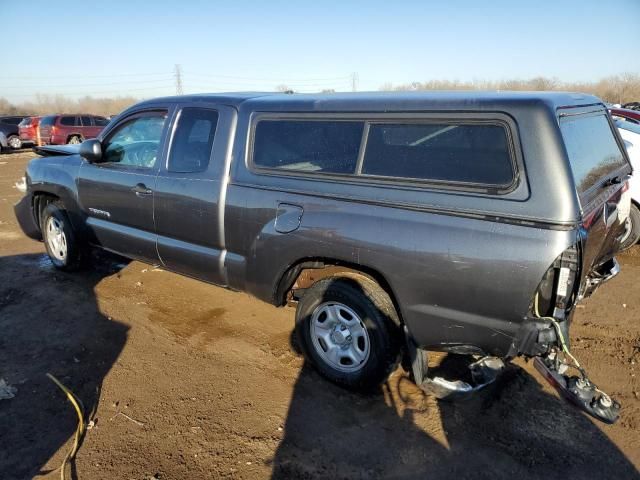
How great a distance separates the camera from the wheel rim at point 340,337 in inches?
118

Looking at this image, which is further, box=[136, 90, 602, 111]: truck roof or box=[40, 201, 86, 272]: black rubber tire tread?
box=[40, 201, 86, 272]: black rubber tire tread

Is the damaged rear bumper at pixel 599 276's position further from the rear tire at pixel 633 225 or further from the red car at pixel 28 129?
the red car at pixel 28 129

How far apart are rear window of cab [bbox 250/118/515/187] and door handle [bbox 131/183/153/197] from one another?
3.81ft

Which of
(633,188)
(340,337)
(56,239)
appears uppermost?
(633,188)

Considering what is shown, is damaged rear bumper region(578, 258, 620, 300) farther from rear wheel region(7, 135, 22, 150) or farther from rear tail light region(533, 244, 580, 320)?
A: rear wheel region(7, 135, 22, 150)

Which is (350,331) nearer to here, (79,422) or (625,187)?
(79,422)

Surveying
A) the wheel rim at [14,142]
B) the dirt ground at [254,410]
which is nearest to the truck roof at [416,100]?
the dirt ground at [254,410]

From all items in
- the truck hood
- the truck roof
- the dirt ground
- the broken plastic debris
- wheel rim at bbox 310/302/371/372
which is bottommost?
the dirt ground

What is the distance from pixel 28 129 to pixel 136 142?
19992 mm

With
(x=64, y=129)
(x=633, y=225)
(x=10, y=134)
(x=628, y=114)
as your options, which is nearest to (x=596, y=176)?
(x=633, y=225)

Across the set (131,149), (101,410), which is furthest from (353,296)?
(131,149)

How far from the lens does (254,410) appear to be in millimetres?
2926

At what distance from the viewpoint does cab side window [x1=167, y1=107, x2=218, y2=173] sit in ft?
11.7

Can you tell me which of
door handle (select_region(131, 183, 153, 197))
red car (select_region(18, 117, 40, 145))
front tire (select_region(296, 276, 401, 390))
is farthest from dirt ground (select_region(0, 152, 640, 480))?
red car (select_region(18, 117, 40, 145))
